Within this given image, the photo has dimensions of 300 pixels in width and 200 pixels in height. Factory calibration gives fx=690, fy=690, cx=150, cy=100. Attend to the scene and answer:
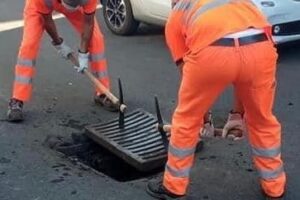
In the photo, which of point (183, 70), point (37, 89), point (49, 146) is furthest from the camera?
point (37, 89)

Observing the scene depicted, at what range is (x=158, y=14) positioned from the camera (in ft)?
27.5

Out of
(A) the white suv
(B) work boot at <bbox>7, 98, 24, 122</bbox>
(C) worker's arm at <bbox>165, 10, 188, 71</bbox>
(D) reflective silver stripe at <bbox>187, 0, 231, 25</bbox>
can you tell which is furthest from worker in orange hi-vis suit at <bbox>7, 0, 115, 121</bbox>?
(A) the white suv

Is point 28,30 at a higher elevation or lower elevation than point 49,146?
higher

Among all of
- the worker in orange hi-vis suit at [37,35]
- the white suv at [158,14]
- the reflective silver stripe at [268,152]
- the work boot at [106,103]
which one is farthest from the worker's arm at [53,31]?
the reflective silver stripe at [268,152]

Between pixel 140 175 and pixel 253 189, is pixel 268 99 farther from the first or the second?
pixel 140 175

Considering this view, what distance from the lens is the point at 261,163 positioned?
14.0 feet

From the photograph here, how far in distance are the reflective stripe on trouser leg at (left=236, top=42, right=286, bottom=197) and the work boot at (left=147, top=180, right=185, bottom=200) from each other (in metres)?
0.55

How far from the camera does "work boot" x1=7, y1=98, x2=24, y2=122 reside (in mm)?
5836

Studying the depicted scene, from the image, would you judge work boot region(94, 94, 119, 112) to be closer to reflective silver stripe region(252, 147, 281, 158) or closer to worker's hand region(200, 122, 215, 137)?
worker's hand region(200, 122, 215, 137)

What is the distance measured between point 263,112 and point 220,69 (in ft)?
1.40

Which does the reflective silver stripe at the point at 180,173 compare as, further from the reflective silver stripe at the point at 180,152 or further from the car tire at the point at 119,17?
the car tire at the point at 119,17

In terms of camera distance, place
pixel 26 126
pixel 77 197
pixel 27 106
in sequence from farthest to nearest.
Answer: pixel 27 106, pixel 26 126, pixel 77 197

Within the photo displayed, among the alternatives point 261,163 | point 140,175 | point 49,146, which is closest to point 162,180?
point 140,175

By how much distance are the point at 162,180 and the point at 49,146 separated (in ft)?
3.81
